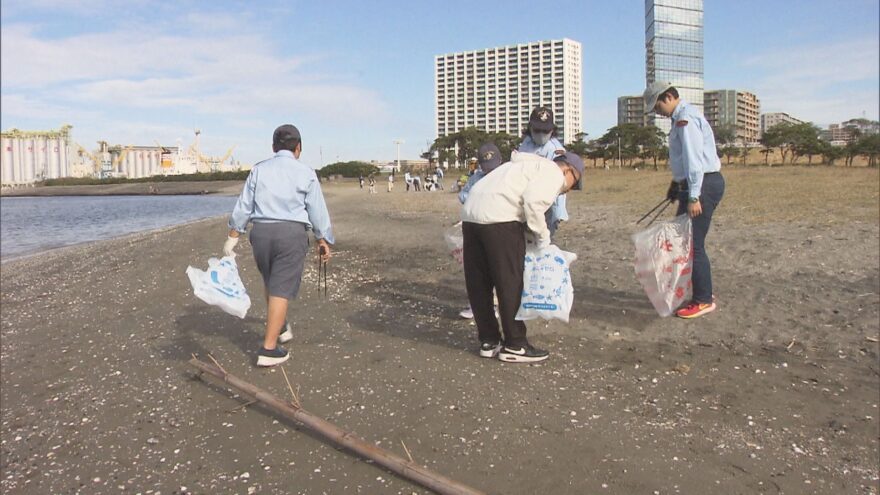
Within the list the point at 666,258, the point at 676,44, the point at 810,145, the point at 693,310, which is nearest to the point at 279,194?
the point at 666,258

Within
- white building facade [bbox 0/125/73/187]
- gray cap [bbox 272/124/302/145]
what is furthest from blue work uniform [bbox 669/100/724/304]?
white building facade [bbox 0/125/73/187]

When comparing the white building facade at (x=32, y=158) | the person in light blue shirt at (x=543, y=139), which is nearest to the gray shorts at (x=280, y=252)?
the person in light blue shirt at (x=543, y=139)

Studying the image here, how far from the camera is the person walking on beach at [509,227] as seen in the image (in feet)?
12.6

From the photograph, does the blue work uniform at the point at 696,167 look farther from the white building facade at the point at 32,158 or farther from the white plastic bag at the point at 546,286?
the white building facade at the point at 32,158

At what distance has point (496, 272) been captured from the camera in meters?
4.01

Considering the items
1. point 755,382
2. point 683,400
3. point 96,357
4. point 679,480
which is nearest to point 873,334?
point 755,382

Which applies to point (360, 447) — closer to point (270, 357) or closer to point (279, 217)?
point (270, 357)

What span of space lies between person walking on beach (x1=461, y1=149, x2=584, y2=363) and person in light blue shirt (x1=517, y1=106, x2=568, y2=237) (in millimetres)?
457

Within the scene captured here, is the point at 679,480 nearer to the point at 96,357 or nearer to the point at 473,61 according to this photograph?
the point at 96,357

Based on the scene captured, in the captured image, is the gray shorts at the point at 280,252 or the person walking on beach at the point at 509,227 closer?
the person walking on beach at the point at 509,227

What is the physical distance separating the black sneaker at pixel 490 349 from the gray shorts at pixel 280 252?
1423mm

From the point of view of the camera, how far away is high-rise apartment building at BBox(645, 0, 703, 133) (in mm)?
5859

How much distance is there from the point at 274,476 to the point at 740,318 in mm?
4108

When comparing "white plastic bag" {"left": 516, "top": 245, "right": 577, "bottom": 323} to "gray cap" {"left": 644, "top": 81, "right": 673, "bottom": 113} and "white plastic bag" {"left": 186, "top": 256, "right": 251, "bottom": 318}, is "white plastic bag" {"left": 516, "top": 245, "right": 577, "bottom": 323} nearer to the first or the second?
"gray cap" {"left": 644, "top": 81, "right": 673, "bottom": 113}
